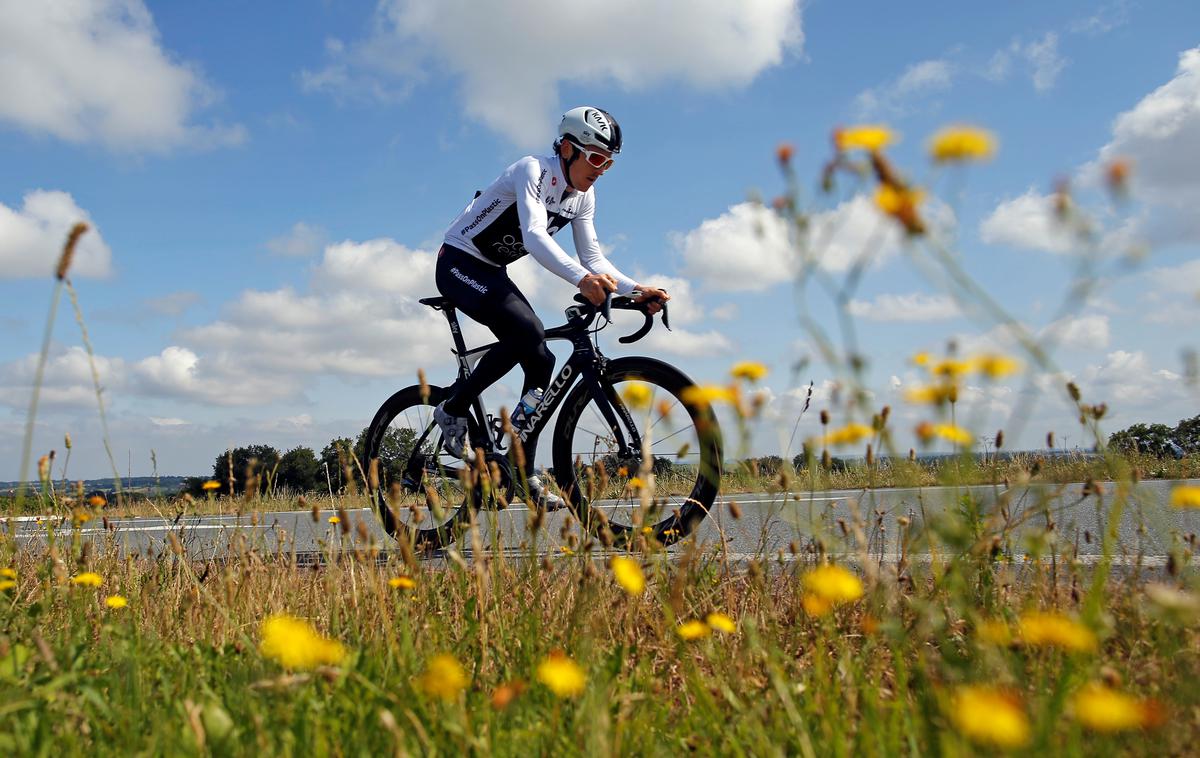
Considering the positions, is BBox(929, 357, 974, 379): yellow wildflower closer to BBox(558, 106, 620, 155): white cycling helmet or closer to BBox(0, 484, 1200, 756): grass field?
BBox(0, 484, 1200, 756): grass field

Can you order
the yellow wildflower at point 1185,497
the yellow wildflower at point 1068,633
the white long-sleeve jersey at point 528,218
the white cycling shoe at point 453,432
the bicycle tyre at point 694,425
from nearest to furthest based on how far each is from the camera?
the yellow wildflower at point 1068,633 < the yellow wildflower at point 1185,497 < the bicycle tyre at point 694,425 < the white long-sleeve jersey at point 528,218 < the white cycling shoe at point 453,432

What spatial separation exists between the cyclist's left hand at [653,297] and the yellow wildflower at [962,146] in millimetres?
3388

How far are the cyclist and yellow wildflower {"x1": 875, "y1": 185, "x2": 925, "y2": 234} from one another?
135 inches

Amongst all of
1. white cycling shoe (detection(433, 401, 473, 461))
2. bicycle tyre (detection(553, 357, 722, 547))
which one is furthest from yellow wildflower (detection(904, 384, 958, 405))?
white cycling shoe (detection(433, 401, 473, 461))

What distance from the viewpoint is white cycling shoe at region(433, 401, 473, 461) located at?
17.1 ft

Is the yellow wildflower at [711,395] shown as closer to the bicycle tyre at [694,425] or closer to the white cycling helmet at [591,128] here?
the bicycle tyre at [694,425]

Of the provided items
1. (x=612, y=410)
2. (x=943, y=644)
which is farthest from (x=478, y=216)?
(x=943, y=644)

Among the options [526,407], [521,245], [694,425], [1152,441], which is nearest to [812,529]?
[694,425]

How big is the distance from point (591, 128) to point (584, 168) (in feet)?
0.87

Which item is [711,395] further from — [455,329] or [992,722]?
[455,329]

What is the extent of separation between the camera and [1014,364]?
1.50m

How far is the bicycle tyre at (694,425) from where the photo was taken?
412cm

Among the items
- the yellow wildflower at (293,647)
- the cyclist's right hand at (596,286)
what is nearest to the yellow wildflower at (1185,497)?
the yellow wildflower at (293,647)

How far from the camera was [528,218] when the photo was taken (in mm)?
4781
